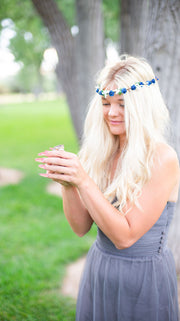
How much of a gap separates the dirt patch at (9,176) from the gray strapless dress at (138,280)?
6132 mm

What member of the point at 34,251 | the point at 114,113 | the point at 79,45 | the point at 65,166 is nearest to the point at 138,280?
the point at 65,166

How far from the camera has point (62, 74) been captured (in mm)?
4625

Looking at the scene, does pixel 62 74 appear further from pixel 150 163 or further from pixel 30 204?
pixel 150 163

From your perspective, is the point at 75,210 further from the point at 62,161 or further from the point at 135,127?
the point at 135,127

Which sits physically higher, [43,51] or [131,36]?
[43,51]

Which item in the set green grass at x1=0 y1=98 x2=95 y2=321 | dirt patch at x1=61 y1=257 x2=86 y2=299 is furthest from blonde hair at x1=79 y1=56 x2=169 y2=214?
dirt patch at x1=61 y1=257 x2=86 y2=299

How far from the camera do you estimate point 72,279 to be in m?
3.64

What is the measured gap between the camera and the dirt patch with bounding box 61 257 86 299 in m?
3.38

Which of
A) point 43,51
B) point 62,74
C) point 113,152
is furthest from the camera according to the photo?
point 43,51

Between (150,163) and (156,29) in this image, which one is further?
(156,29)

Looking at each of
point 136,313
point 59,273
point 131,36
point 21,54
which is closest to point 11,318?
point 59,273

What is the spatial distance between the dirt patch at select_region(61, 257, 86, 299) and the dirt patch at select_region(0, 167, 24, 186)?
415 centimetres

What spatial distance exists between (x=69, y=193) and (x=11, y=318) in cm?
182

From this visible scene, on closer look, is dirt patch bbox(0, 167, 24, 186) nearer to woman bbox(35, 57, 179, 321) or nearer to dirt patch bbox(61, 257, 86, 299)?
dirt patch bbox(61, 257, 86, 299)
